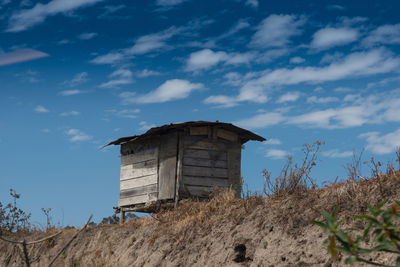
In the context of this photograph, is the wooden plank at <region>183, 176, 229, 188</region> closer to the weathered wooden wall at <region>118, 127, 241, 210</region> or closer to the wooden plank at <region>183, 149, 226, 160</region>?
the weathered wooden wall at <region>118, 127, 241, 210</region>

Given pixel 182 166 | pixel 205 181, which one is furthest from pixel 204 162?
pixel 182 166

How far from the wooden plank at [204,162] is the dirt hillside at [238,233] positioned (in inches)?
120

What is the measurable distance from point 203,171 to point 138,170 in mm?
2548

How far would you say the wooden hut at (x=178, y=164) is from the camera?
1487 centimetres

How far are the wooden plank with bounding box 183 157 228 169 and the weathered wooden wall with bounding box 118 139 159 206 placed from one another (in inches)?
47.8

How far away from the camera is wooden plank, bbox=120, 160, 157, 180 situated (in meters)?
15.6

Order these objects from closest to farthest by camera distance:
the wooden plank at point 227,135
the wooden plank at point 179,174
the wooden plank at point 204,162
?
the wooden plank at point 179,174 → the wooden plank at point 204,162 → the wooden plank at point 227,135

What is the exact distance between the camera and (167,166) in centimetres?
1510

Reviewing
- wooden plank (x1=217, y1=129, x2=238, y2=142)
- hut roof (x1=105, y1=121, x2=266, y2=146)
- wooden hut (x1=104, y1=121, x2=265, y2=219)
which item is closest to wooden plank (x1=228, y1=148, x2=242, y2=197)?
wooden hut (x1=104, y1=121, x2=265, y2=219)

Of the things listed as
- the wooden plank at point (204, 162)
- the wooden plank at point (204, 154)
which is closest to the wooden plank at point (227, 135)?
the wooden plank at point (204, 154)

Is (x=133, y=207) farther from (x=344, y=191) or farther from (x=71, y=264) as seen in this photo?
(x=344, y=191)

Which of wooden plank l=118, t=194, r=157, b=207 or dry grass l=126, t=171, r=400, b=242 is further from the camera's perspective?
wooden plank l=118, t=194, r=157, b=207

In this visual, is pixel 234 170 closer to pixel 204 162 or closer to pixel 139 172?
pixel 204 162

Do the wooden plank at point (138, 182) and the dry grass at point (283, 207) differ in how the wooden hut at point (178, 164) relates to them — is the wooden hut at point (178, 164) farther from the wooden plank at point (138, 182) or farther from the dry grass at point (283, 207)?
the dry grass at point (283, 207)
